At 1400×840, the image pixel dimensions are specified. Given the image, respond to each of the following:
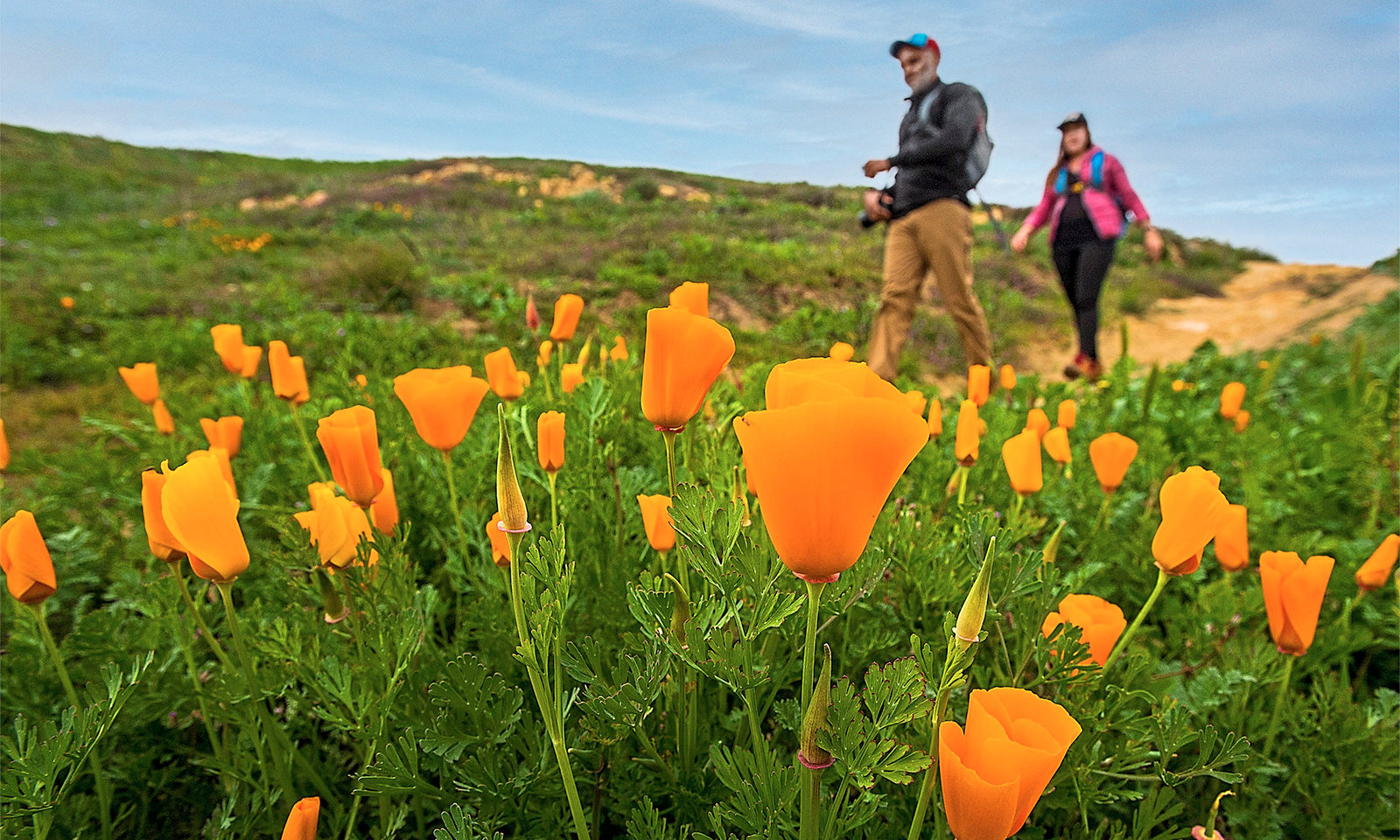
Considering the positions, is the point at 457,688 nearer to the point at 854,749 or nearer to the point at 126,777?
the point at 854,749

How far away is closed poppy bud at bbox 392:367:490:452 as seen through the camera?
1.19 meters

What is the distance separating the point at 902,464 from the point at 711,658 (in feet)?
1.07

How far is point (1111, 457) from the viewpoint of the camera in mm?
1573

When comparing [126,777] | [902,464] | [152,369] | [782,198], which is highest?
[782,198]

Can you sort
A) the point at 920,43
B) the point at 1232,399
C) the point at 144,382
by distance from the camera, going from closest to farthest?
the point at 144,382 < the point at 1232,399 < the point at 920,43

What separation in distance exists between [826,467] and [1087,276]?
629cm

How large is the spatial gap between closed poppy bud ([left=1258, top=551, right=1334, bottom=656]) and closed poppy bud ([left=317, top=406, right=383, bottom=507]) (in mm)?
1511

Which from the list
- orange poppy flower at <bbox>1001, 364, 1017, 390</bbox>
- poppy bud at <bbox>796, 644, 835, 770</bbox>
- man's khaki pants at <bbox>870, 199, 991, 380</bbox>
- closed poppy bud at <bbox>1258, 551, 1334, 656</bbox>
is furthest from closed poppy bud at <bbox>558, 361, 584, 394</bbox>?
man's khaki pants at <bbox>870, 199, 991, 380</bbox>

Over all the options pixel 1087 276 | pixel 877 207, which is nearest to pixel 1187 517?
pixel 877 207

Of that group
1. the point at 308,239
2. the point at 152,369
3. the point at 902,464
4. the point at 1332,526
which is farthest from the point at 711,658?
the point at 308,239

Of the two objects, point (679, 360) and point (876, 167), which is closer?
point (679, 360)

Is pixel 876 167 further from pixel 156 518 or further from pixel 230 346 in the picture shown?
pixel 156 518

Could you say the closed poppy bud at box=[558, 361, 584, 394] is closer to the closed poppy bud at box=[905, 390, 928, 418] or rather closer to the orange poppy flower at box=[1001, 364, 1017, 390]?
the closed poppy bud at box=[905, 390, 928, 418]

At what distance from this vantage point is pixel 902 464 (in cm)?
58
